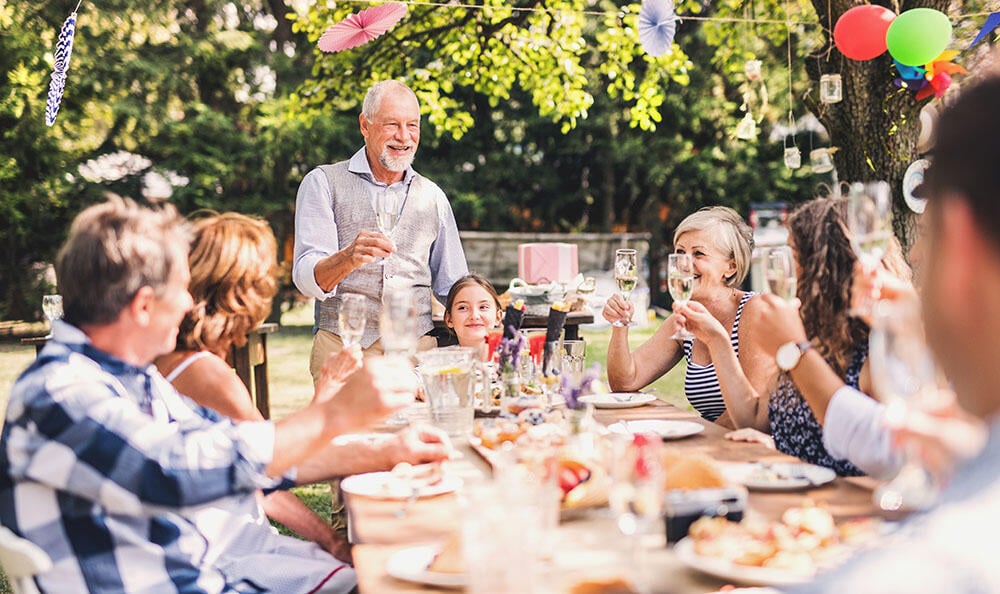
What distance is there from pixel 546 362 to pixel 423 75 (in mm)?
5033

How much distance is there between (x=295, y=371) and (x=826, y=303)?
28.0 feet

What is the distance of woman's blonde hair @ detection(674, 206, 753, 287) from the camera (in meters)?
3.61

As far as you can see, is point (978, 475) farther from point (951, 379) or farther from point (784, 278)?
point (784, 278)

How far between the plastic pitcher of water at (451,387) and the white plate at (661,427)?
42 centimetres

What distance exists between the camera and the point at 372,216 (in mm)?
4320

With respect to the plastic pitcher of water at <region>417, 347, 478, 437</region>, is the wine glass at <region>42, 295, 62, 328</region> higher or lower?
higher

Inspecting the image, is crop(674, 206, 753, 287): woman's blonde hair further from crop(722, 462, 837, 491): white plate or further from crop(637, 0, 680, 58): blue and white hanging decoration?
crop(637, 0, 680, 58): blue and white hanging decoration

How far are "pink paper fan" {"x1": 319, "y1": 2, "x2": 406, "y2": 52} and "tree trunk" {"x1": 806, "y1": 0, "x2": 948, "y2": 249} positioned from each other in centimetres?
255

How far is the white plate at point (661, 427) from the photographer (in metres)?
2.53

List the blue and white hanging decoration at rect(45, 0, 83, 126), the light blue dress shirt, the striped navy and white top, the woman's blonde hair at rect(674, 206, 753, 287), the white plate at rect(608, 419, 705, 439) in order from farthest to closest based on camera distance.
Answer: the blue and white hanging decoration at rect(45, 0, 83, 126) → the light blue dress shirt → the woman's blonde hair at rect(674, 206, 753, 287) → the striped navy and white top → the white plate at rect(608, 419, 705, 439)

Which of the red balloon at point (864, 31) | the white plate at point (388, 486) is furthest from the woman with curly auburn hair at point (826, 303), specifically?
the red balloon at point (864, 31)

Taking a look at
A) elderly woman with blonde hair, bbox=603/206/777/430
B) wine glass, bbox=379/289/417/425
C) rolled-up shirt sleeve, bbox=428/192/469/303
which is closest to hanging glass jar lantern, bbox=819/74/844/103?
elderly woman with blonde hair, bbox=603/206/777/430

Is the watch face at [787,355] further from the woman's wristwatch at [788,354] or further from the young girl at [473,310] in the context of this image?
the young girl at [473,310]

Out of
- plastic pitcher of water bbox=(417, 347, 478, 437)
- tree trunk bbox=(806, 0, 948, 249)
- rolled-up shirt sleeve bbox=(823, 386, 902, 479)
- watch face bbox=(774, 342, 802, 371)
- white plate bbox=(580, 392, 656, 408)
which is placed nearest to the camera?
rolled-up shirt sleeve bbox=(823, 386, 902, 479)
